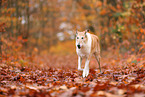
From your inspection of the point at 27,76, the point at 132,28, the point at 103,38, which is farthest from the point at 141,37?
the point at 27,76

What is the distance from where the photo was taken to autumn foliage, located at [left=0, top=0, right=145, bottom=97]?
4805 millimetres

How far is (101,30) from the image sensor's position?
19.1 meters

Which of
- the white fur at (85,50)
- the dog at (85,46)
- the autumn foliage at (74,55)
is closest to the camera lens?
the autumn foliage at (74,55)

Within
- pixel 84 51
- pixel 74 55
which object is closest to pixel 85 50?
pixel 84 51

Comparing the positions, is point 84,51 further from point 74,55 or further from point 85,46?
point 74,55

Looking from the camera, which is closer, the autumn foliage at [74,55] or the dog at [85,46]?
the autumn foliage at [74,55]

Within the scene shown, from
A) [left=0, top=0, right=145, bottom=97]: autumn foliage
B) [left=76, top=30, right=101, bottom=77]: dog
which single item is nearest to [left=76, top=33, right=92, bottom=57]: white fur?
[left=76, top=30, right=101, bottom=77]: dog

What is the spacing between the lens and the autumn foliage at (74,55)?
15.8 ft

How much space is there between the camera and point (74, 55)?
17.1 meters

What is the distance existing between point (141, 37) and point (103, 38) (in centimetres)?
556

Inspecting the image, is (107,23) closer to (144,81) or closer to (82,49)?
(82,49)

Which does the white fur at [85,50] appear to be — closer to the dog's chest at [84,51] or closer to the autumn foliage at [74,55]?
the dog's chest at [84,51]

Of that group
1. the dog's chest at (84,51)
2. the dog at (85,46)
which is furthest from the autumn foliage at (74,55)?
the dog's chest at (84,51)

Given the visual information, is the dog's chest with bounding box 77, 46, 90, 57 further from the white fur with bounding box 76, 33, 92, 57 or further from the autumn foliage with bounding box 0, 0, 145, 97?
the autumn foliage with bounding box 0, 0, 145, 97
